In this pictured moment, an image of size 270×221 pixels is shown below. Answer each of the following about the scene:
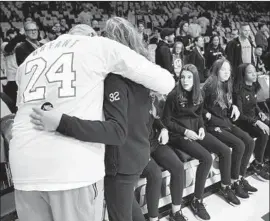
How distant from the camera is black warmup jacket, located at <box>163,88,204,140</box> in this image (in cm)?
250

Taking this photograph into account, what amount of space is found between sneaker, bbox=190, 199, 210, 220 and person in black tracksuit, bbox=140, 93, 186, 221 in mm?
163

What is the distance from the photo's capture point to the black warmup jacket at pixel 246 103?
3.11 m

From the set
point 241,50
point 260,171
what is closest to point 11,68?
point 260,171

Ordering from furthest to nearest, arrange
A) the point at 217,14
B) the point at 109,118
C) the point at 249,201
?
1. the point at 217,14
2. the point at 249,201
3. the point at 109,118

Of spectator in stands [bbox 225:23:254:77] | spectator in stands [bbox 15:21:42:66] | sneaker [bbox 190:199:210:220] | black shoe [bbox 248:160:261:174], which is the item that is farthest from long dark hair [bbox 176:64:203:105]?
spectator in stands [bbox 225:23:254:77]

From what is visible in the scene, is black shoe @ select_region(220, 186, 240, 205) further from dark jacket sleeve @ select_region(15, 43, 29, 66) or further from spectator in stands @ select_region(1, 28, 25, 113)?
spectator in stands @ select_region(1, 28, 25, 113)

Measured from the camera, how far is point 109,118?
1192mm

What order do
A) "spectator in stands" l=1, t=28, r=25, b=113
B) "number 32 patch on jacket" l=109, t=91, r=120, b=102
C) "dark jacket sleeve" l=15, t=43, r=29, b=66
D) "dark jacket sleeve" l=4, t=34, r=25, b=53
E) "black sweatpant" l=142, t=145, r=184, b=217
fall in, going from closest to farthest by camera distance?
"number 32 patch on jacket" l=109, t=91, r=120, b=102 → "black sweatpant" l=142, t=145, r=184, b=217 → "dark jacket sleeve" l=15, t=43, r=29, b=66 → "spectator in stands" l=1, t=28, r=25, b=113 → "dark jacket sleeve" l=4, t=34, r=25, b=53

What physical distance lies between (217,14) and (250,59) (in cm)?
534

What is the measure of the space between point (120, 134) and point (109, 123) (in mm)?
63

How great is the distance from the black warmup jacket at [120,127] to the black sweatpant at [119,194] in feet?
0.13

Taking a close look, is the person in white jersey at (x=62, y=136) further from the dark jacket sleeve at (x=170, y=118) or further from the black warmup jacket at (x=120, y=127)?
the dark jacket sleeve at (x=170, y=118)

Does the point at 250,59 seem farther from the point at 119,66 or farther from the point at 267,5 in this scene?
the point at 267,5

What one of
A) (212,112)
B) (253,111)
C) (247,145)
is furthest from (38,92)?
(253,111)
